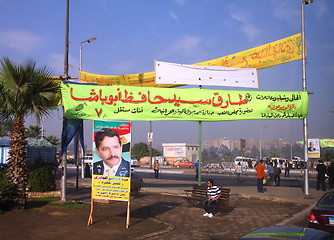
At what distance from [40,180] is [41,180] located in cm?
5

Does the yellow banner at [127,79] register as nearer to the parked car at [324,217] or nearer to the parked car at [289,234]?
the parked car at [324,217]

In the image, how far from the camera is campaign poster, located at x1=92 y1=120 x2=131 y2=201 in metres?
9.84

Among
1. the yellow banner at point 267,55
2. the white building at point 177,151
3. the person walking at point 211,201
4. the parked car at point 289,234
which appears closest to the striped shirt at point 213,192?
the person walking at point 211,201

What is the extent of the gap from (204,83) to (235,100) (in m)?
1.78

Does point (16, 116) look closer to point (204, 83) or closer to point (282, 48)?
point (204, 83)

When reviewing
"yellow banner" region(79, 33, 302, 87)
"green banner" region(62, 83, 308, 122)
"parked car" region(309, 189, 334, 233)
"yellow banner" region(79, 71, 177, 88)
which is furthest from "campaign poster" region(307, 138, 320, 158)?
"parked car" region(309, 189, 334, 233)

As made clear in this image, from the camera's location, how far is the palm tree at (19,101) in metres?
11.2

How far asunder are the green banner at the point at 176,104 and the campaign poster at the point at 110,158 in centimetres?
426

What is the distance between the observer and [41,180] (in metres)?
14.9

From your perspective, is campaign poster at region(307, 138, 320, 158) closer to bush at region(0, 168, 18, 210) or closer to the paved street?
the paved street

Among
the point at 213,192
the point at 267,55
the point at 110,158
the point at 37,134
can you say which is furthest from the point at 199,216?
the point at 37,134

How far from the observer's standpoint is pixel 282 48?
17062mm

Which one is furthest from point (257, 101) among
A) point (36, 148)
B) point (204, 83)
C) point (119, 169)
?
point (36, 148)

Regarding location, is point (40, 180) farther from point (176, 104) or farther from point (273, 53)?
point (273, 53)
